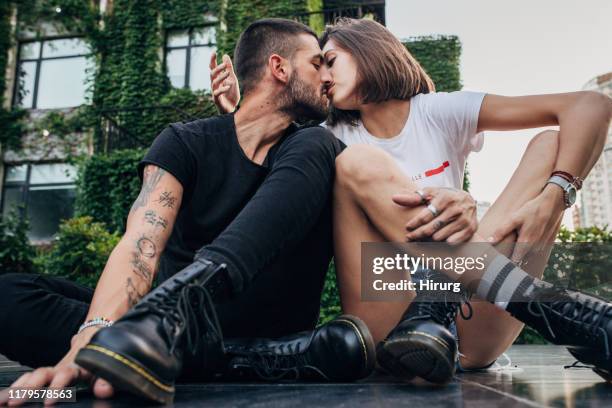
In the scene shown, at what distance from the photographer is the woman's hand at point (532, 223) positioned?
155 cm

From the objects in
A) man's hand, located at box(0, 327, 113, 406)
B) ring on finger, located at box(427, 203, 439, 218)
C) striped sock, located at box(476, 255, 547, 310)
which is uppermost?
ring on finger, located at box(427, 203, 439, 218)

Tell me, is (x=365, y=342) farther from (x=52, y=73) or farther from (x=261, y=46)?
(x=52, y=73)

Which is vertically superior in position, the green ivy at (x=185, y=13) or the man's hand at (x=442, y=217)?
the green ivy at (x=185, y=13)

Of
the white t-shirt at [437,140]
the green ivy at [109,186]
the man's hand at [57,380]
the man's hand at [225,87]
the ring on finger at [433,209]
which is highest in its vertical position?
the green ivy at [109,186]

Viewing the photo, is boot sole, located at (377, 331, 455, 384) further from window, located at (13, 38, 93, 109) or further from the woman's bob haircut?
window, located at (13, 38, 93, 109)

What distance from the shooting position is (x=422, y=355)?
1.23 meters

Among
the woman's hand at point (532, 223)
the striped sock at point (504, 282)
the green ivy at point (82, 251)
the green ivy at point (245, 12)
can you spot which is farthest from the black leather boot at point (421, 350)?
the green ivy at point (245, 12)

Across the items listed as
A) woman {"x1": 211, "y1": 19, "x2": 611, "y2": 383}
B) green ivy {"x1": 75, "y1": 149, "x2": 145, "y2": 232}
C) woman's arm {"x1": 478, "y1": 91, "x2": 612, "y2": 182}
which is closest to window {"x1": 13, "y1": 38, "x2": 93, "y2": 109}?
green ivy {"x1": 75, "y1": 149, "x2": 145, "y2": 232}

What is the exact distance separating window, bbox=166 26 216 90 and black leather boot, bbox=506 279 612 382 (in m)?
10.3

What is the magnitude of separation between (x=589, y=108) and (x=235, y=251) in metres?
1.34

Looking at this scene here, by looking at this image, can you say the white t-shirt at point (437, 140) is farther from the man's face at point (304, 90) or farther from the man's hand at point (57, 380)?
the man's hand at point (57, 380)

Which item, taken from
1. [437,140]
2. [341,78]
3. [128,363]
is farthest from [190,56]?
[128,363]

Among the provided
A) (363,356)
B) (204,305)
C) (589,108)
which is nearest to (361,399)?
(363,356)

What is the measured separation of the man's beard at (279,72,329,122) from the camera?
1.88 meters
